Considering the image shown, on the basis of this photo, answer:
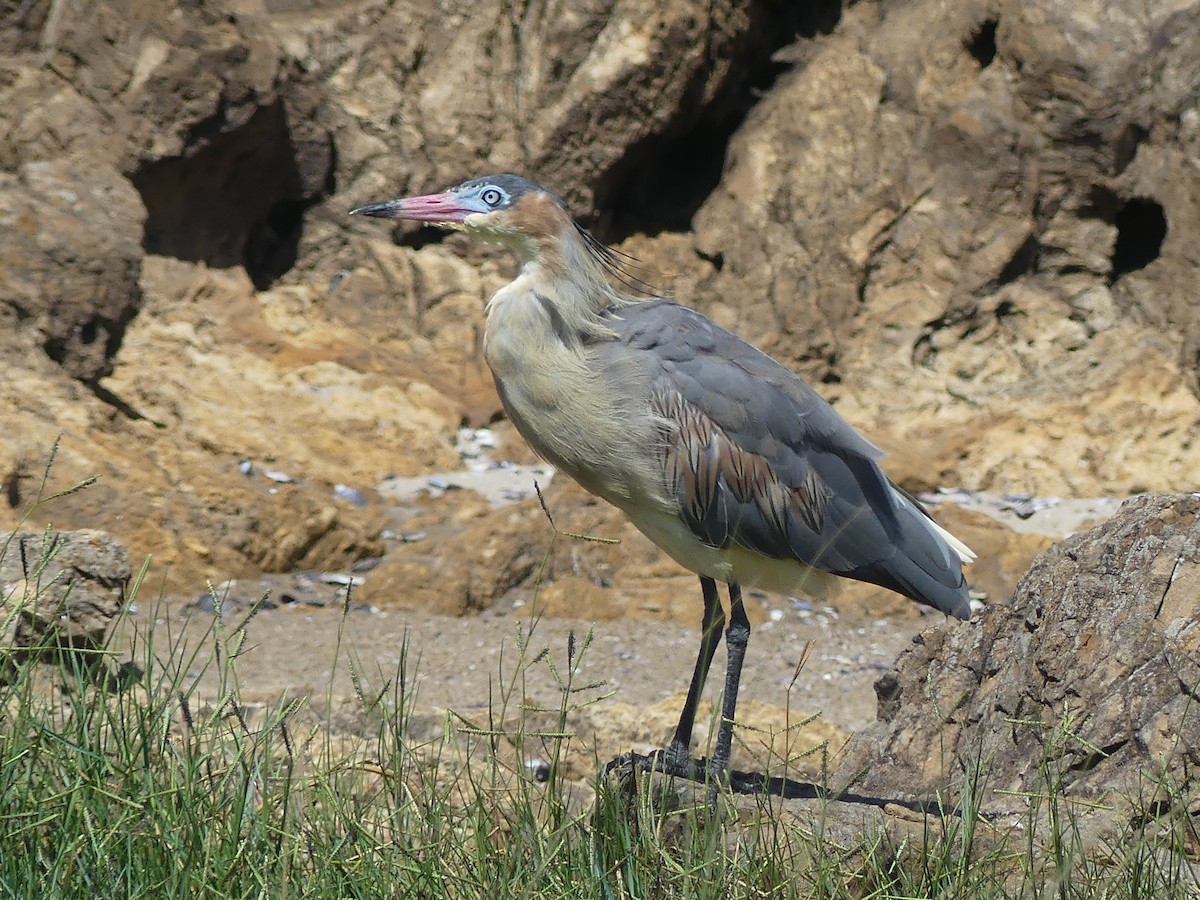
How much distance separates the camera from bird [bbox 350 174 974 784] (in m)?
4.39

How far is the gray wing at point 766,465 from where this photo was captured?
4.45 m

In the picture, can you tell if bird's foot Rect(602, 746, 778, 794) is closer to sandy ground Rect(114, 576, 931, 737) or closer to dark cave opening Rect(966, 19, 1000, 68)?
sandy ground Rect(114, 576, 931, 737)

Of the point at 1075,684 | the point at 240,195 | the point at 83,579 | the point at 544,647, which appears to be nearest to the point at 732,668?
the point at 1075,684

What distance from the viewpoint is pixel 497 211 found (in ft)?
14.8

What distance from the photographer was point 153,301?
1045cm

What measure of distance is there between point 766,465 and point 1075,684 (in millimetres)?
1179

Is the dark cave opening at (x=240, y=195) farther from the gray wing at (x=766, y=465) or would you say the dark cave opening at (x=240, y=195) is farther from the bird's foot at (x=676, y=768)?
the bird's foot at (x=676, y=768)

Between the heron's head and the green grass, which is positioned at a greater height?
the heron's head

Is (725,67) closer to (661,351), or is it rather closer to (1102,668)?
(661,351)

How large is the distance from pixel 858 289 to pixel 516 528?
429cm

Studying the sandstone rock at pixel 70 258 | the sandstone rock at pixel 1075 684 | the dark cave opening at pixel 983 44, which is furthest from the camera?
the dark cave opening at pixel 983 44

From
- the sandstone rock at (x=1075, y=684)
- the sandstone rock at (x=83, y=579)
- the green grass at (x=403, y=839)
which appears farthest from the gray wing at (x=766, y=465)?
the sandstone rock at (x=83, y=579)

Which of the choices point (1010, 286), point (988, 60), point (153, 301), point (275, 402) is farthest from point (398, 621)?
point (988, 60)

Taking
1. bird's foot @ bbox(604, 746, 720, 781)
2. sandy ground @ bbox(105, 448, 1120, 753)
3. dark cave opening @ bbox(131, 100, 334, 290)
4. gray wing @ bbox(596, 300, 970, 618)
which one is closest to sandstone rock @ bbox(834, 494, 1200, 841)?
gray wing @ bbox(596, 300, 970, 618)
